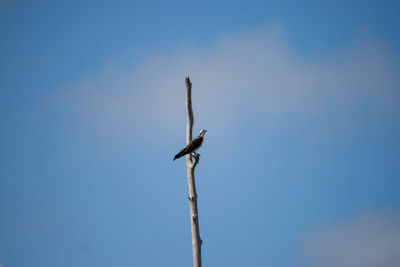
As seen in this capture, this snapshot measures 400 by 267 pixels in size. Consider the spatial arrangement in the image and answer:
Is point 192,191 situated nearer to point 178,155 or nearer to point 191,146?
point 191,146

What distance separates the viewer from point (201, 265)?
9.95 metres

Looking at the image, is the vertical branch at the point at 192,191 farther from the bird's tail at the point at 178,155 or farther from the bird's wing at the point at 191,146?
the bird's tail at the point at 178,155

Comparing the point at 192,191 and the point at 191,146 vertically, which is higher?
the point at 191,146

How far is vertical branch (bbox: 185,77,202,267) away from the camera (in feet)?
33.1

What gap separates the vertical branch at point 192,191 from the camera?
10.1 m

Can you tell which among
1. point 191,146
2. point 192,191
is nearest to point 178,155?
point 191,146

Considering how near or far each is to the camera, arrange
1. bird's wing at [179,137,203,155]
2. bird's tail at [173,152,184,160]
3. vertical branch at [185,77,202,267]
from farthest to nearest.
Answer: bird's tail at [173,152,184,160]
bird's wing at [179,137,203,155]
vertical branch at [185,77,202,267]

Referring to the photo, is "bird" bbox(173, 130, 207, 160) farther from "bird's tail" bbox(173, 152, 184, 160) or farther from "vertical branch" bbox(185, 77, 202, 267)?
"vertical branch" bbox(185, 77, 202, 267)

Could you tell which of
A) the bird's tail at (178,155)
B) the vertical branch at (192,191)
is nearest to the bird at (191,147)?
the bird's tail at (178,155)

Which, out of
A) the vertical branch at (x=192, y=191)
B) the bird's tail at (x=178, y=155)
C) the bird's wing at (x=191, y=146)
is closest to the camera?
the vertical branch at (x=192, y=191)

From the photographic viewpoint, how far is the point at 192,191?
10.6 meters

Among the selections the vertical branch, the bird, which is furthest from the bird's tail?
the vertical branch

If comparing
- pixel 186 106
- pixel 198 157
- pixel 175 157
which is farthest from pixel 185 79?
pixel 175 157

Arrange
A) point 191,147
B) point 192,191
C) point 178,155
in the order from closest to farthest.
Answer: point 192,191 < point 191,147 < point 178,155
